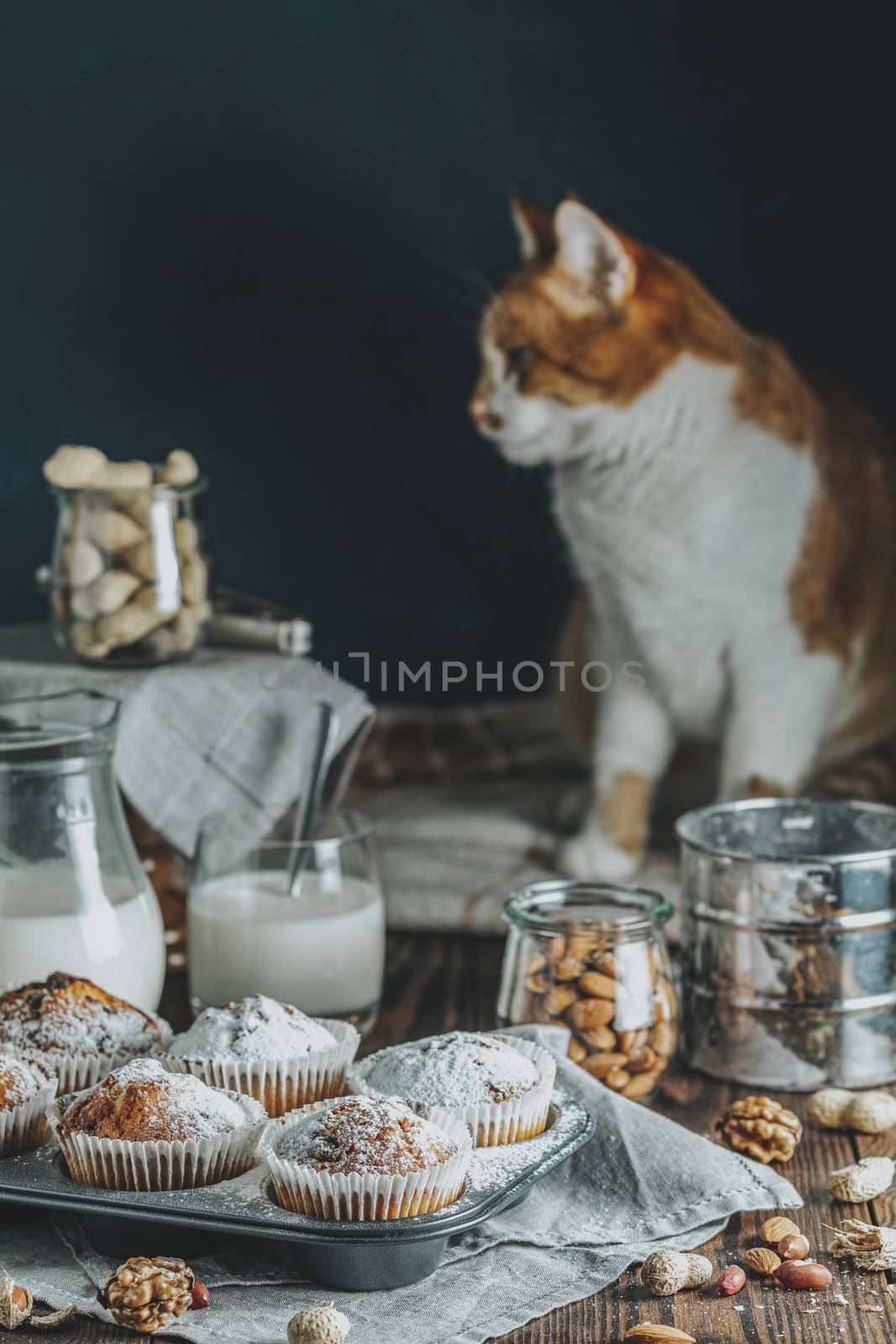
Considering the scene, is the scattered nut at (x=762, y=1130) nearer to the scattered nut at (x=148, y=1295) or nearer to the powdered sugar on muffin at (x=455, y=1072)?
the powdered sugar on muffin at (x=455, y=1072)

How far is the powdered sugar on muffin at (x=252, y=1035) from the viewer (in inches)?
39.1

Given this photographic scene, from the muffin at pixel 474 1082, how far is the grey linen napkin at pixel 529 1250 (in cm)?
6

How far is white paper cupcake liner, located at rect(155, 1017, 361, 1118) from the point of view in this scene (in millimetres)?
985

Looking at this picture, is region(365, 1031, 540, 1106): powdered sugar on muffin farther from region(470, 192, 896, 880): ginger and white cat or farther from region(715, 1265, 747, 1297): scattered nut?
region(470, 192, 896, 880): ginger and white cat

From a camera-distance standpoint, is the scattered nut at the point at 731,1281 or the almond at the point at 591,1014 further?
the almond at the point at 591,1014

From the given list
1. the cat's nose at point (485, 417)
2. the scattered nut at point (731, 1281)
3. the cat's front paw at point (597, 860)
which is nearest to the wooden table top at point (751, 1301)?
the scattered nut at point (731, 1281)

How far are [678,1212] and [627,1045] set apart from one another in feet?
0.62

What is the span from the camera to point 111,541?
1428mm

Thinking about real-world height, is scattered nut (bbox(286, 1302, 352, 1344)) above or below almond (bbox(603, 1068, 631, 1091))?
above

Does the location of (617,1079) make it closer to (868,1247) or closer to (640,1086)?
(640,1086)

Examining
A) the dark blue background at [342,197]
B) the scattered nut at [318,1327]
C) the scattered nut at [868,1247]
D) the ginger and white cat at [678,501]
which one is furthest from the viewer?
the dark blue background at [342,197]

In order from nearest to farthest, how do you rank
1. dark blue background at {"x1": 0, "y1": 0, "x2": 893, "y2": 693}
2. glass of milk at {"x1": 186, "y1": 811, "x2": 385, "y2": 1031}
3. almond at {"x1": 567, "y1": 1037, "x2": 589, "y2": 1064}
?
almond at {"x1": 567, "y1": 1037, "x2": 589, "y2": 1064}
glass of milk at {"x1": 186, "y1": 811, "x2": 385, "y2": 1031}
dark blue background at {"x1": 0, "y1": 0, "x2": 893, "y2": 693}

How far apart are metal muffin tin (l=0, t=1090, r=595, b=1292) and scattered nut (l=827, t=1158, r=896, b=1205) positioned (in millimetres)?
198

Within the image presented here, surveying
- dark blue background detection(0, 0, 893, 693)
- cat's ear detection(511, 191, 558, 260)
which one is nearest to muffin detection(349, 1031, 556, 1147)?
cat's ear detection(511, 191, 558, 260)
